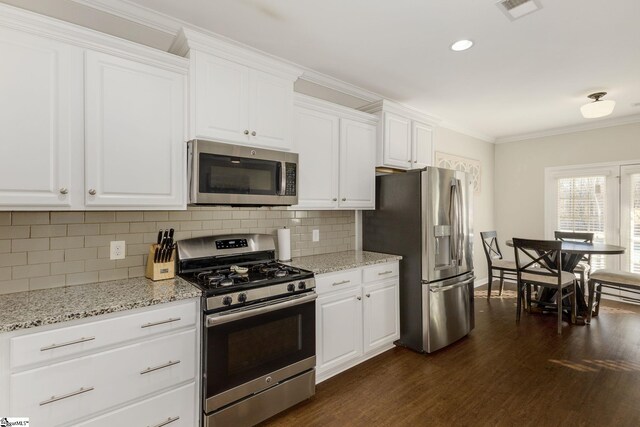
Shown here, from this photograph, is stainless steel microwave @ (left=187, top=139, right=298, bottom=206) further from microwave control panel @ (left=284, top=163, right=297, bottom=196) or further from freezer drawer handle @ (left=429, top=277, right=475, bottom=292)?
freezer drawer handle @ (left=429, top=277, right=475, bottom=292)

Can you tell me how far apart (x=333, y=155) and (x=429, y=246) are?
1219mm

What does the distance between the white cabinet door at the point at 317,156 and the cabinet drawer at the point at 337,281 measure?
2.08ft

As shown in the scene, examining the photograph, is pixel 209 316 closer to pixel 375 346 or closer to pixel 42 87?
pixel 42 87

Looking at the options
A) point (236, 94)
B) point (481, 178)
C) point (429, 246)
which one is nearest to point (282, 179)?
point (236, 94)

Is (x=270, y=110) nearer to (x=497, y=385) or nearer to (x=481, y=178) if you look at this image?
(x=497, y=385)

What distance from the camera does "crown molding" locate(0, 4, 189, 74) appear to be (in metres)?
1.56

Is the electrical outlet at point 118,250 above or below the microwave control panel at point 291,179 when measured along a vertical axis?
below

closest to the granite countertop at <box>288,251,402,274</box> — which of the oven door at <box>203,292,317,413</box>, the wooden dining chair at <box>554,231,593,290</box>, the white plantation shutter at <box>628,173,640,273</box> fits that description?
the oven door at <box>203,292,317,413</box>

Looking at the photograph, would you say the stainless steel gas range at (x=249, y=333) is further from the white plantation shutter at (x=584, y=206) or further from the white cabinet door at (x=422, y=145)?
the white plantation shutter at (x=584, y=206)

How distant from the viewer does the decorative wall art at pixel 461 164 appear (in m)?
4.75

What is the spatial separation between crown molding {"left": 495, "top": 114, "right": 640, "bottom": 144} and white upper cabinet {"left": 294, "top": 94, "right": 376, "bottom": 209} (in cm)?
369

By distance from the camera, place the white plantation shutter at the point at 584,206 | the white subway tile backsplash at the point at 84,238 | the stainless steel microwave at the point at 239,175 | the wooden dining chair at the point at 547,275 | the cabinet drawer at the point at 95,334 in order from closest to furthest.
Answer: the cabinet drawer at the point at 95,334
the white subway tile backsplash at the point at 84,238
the stainless steel microwave at the point at 239,175
the wooden dining chair at the point at 547,275
the white plantation shutter at the point at 584,206

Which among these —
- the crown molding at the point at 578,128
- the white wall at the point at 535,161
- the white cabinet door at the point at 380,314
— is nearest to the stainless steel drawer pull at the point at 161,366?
the white cabinet door at the point at 380,314

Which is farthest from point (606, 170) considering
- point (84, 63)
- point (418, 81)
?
point (84, 63)
